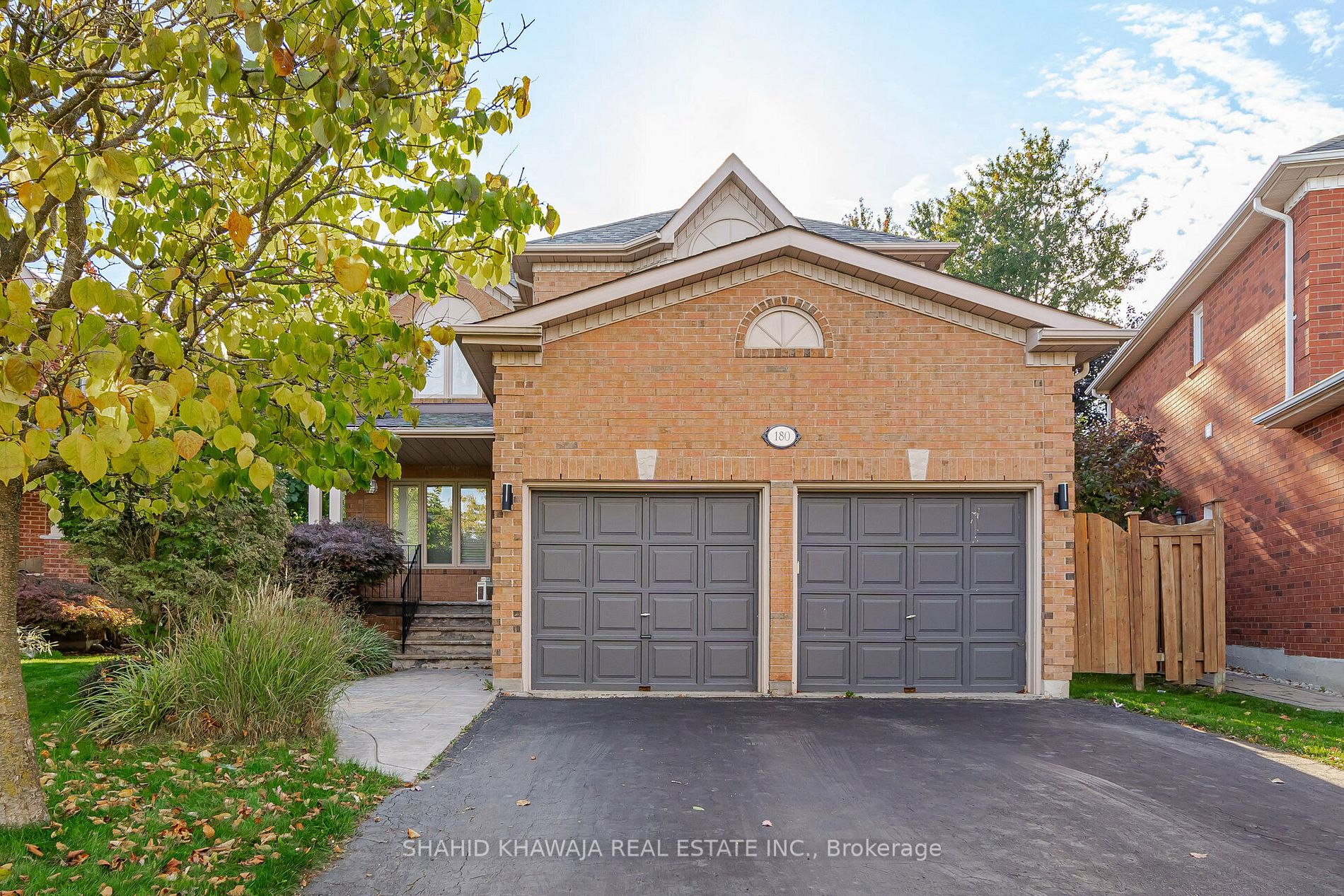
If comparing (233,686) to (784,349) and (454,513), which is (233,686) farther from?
(454,513)

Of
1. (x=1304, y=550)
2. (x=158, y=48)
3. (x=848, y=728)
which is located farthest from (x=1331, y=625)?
(x=158, y=48)

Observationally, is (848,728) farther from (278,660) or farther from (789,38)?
(789,38)

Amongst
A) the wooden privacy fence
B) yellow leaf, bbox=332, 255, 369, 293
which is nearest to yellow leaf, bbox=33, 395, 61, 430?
yellow leaf, bbox=332, 255, 369, 293

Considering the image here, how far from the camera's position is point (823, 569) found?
9867mm

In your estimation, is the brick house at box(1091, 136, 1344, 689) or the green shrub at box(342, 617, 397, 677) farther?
the green shrub at box(342, 617, 397, 677)

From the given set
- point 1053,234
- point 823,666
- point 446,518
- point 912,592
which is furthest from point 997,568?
point 1053,234

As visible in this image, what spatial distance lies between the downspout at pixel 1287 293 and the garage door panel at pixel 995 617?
5478 mm

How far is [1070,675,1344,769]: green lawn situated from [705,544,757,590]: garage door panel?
4012mm

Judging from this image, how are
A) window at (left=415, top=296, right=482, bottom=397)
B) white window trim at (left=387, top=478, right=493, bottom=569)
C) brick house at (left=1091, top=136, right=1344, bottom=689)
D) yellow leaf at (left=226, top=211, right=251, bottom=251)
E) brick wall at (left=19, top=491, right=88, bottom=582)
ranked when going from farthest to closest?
window at (left=415, top=296, right=482, bottom=397) < white window trim at (left=387, top=478, right=493, bottom=569) < brick wall at (left=19, top=491, right=88, bottom=582) < brick house at (left=1091, top=136, right=1344, bottom=689) < yellow leaf at (left=226, top=211, right=251, bottom=251)

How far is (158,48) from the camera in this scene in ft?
11.9

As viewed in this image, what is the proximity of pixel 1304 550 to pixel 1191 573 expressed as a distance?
2.89m

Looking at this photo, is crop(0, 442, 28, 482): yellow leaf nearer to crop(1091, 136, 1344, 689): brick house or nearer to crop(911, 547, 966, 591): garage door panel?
crop(911, 547, 966, 591): garage door panel

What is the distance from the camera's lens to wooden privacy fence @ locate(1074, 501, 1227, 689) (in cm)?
990

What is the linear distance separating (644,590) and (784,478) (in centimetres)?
208
